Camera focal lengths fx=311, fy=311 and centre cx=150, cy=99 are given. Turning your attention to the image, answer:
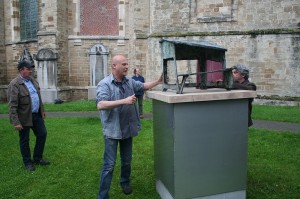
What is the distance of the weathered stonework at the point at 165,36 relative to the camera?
13281mm

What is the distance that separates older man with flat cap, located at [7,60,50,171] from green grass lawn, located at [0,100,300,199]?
353mm

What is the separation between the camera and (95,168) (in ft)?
18.7

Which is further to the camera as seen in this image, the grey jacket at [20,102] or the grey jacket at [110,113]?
the grey jacket at [20,102]

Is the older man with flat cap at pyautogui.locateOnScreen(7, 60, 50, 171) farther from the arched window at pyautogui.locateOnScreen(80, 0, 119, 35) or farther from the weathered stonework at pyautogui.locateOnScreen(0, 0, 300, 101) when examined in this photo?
the arched window at pyautogui.locateOnScreen(80, 0, 119, 35)

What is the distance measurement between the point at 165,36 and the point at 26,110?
10.9 m

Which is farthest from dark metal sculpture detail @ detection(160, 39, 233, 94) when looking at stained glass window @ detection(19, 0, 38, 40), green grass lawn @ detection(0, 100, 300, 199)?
stained glass window @ detection(19, 0, 38, 40)

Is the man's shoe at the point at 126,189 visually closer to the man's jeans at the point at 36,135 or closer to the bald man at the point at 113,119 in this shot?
the bald man at the point at 113,119

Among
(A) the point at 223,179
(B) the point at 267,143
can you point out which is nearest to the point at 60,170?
(A) the point at 223,179

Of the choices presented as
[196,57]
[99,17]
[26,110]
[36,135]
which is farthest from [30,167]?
[99,17]

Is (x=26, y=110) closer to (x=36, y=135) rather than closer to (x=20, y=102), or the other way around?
(x=20, y=102)

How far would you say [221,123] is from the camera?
3781 millimetres

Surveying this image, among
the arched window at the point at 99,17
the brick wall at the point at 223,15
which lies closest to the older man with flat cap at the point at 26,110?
the brick wall at the point at 223,15

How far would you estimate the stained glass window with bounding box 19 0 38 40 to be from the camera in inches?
729

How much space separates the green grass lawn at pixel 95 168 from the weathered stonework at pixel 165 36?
6.16 metres
